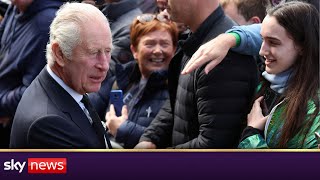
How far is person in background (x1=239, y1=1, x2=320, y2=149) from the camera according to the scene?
2.91 meters

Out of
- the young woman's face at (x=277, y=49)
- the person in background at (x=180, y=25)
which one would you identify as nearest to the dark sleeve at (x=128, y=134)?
the person in background at (x=180, y=25)

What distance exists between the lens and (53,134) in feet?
8.90

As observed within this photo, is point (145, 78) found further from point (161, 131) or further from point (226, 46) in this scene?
point (226, 46)

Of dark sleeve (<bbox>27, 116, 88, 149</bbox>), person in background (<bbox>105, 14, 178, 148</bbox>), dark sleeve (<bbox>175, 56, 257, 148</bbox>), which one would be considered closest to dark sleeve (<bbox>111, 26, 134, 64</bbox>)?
person in background (<bbox>105, 14, 178, 148</bbox>)

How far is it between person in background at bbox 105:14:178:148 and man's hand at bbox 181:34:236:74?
0.87 metres

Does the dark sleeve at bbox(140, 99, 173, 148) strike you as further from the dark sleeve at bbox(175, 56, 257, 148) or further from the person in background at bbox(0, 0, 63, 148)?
the person in background at bbox(0, 0, 63, 148)

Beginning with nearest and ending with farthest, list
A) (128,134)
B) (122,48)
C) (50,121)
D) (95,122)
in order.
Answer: (50,121), (95,122), (128,134), (122,48)

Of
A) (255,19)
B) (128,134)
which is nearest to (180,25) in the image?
(255,19)

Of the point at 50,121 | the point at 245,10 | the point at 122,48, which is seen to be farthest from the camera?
the point at 122,48

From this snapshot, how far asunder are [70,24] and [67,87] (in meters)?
0.24

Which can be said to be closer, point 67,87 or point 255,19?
point 67,87

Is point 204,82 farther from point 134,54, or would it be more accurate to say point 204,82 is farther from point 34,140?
point 134,54

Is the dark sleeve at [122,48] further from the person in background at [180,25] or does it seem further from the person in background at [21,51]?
the person in background at [21,51]

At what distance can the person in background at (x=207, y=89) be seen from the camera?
3082 millimetres
